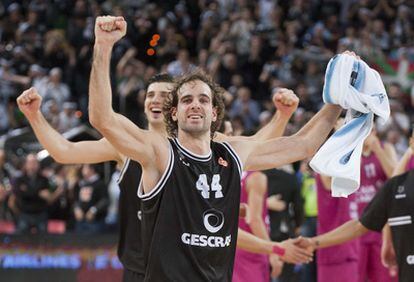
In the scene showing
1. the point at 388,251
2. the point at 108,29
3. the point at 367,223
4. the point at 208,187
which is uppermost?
the point at 108,29

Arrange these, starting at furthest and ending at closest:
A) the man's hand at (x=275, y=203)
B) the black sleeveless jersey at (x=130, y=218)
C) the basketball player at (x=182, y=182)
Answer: the man's hand at (x=275, y=203), the black sleeveless jersey at (x=130, y=218), the basketball player at (x=182, y=182)

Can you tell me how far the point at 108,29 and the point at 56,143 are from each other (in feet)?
5.72

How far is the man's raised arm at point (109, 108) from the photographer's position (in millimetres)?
5117

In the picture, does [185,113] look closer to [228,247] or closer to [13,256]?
[228,247]

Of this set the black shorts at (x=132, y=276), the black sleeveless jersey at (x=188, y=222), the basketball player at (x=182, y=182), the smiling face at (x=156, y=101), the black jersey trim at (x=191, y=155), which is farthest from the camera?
the smiling face at (x=156, y=101)

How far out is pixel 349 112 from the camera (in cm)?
604

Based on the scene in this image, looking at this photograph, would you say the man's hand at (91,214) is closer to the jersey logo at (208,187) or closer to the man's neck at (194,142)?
the man's neck at (194,142)

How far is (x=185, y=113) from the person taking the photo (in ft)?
18.4

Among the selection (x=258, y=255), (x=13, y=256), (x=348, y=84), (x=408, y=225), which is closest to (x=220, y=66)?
(x=13, y=256)

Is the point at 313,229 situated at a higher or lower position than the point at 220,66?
lower

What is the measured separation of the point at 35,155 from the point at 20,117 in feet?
9.37

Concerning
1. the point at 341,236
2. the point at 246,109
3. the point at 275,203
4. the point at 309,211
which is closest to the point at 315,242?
the point at 341,236

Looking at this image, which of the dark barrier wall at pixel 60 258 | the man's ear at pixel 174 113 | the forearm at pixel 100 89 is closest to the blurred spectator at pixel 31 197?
the dark barrier wall at pixel 60 258

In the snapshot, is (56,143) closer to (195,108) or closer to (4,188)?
(195,108)
